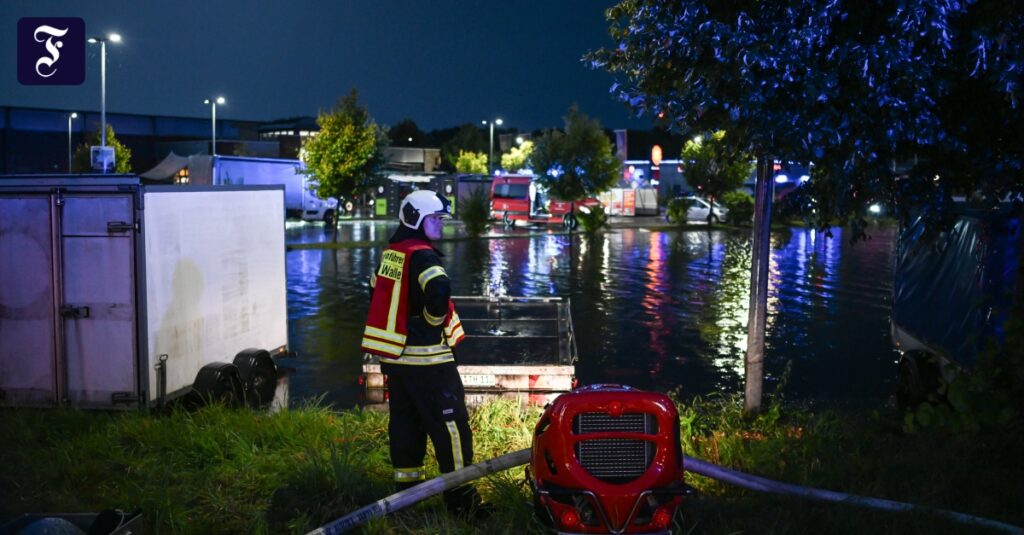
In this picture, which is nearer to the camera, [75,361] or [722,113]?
[722,113]

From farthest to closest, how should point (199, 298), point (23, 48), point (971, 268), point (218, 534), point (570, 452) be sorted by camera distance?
1. point (199, 298)
2. point (971, 268)
3. point (23, 48)
4. point (218, 534)
5. point (570, 452)

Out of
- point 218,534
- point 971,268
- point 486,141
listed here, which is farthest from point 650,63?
point 486,141

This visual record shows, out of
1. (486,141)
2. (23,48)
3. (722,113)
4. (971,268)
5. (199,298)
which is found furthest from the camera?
(486,141)

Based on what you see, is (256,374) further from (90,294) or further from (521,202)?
(521,202)

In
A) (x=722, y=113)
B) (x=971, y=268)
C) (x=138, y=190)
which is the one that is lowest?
(x=971, y=268)

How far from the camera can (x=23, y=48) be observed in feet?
24.8

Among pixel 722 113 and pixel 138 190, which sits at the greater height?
pixel 722 113

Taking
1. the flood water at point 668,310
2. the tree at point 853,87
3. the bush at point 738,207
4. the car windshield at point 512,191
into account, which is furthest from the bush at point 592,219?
the tree at point 853,87

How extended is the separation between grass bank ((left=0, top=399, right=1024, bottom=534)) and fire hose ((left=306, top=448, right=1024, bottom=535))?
7cm

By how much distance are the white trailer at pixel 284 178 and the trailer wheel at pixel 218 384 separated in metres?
31.8

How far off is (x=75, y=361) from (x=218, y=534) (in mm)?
3966

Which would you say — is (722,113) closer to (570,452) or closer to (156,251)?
(570,452)

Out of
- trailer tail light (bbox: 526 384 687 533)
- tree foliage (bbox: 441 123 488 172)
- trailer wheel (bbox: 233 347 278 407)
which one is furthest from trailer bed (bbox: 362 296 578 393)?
tree foliage (bbox: 441 123 488 172)

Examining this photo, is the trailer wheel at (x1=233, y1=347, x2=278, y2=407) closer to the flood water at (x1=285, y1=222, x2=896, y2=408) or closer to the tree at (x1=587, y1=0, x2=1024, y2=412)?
the flood water at (x1=285, y1=222, x2=896, y2=408)
